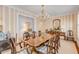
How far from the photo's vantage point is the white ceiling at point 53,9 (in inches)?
60.6

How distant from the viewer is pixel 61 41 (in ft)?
5.30

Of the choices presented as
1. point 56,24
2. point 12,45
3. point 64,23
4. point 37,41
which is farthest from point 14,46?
point 64,23

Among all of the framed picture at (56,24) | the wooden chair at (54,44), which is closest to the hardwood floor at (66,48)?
the wooden chair at (54,44)

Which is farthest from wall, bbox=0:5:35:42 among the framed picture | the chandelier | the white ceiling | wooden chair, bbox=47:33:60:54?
wooden chair, bbox=47:33:60:54

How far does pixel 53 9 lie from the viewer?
5.14ft

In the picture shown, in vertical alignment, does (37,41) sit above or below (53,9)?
below

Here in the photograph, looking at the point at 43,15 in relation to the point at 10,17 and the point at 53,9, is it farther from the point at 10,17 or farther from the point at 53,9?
the point at 10,17

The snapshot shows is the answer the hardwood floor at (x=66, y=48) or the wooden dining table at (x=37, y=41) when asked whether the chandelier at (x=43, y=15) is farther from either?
the hardwood floor at (x=66, y=48)

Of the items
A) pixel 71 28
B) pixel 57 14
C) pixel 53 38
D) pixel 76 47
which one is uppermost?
pixel 57 14

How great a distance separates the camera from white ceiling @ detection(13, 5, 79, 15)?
154 cm

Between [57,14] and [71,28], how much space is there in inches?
13.4

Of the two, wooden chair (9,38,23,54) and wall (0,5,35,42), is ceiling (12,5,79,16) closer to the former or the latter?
wall (0,5,35,42)
